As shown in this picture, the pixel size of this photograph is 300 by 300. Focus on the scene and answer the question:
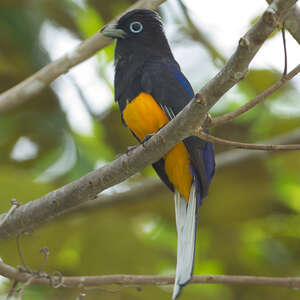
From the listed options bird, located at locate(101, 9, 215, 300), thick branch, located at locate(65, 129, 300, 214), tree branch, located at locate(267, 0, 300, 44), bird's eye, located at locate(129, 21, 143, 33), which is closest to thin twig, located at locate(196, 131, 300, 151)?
tree branch, located at locate(267, 0, 300, 44)

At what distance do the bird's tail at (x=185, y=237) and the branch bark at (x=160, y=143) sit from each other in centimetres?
53

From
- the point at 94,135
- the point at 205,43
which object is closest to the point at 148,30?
the point at 205,43

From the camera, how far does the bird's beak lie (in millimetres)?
4025

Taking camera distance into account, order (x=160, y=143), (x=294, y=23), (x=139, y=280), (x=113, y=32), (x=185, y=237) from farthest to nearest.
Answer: (x=113, y=32)
(x=185, y=237)
(x=139, y=280)
(x=294, y=23)
(x=160, y=143)

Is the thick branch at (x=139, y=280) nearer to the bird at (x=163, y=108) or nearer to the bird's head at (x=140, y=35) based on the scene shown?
the bird at (x=163, y=108)

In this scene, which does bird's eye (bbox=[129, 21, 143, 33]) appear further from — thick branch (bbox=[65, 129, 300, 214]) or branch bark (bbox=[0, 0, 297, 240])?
branch bark (bbox=[0, 0, 297, 240])

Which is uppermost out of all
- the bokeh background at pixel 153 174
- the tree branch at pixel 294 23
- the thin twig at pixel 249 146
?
the tree branch at pixel 294 23

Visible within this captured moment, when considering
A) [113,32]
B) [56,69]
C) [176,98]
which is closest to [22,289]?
[176,98]

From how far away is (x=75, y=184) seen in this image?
2.88 m

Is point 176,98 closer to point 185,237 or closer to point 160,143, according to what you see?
point 185,237

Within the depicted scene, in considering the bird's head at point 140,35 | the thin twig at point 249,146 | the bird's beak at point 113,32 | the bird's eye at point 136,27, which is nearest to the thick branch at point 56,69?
the bird's beak at point 113,32

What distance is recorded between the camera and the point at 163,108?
147 inches

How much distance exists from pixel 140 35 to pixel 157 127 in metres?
0.91

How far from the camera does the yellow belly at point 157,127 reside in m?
3.78
